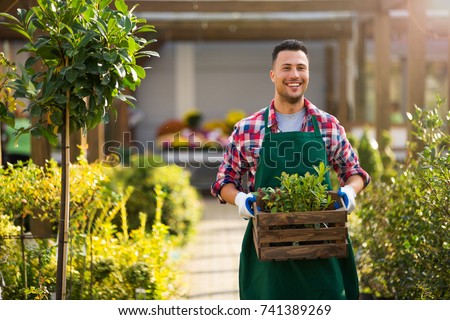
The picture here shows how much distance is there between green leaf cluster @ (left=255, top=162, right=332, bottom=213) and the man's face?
313 mm

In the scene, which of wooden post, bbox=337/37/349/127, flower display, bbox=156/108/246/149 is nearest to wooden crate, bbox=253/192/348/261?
flower display, bbox=156/108/246/149

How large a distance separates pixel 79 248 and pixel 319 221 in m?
1.51

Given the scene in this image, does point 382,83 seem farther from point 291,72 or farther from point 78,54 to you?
point 78,54

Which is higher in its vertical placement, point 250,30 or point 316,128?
point 250,30

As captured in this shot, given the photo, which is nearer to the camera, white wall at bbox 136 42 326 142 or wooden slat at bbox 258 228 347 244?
wooden slat at bbox 258 228 347 244

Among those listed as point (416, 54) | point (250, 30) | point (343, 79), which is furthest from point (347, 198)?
point (250, 30)

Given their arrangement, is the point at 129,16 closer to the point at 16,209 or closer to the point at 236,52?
the point at 16,209

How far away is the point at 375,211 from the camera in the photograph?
3.90m

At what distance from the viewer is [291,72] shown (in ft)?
8.93

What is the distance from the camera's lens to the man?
8.88 feet

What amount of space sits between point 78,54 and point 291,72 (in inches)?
30.4

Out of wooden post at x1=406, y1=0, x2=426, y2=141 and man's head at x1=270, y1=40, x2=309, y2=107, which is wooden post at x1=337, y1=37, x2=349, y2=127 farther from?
man's head at x1=270, y1=40, x2=309, y2=107

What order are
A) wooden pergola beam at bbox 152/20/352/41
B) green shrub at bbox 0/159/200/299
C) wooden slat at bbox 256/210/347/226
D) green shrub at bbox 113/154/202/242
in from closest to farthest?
wooden slat at bbox 256/210/347/226 → green shrub at bbox 0/159/200/299 → green shrub at bbox 113/154/202/242 → wooden pergola beam at bbox 152/20/352/41

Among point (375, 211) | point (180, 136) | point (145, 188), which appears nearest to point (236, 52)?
point (180, 136)
